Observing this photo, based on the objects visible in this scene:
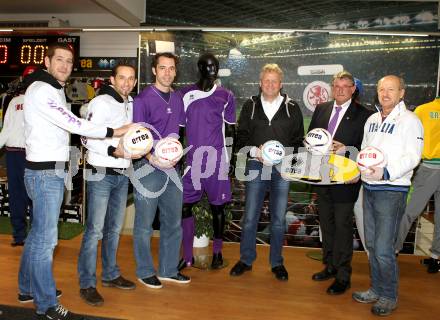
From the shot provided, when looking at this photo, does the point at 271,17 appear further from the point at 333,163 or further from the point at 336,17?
the point at 333,163

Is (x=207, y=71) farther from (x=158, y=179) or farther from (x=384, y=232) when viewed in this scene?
(x=384, y=232)

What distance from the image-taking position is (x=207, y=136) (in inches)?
147

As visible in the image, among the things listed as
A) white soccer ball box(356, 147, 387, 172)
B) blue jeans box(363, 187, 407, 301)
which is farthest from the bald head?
blue jeans box(363, 187, 407, 301)

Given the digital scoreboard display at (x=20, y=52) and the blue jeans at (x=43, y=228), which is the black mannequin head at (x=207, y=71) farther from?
the digital scoreboard display at (x=20, y=52)

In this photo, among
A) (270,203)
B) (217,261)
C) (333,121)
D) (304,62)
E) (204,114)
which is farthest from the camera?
(304,62)

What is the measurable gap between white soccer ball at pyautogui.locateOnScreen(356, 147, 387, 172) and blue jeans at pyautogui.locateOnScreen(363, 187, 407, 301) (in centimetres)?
25

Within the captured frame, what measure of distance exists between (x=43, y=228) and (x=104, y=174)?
0.55 meters

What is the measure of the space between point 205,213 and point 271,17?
11.3ft

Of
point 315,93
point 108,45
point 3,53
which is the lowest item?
point 315,93

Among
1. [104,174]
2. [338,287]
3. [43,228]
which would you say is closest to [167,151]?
[104,174]

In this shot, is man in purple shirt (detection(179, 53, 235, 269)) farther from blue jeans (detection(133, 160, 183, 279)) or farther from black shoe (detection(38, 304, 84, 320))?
black shoe (detection(38, 304, 84, 320))

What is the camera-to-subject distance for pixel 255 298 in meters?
3.39

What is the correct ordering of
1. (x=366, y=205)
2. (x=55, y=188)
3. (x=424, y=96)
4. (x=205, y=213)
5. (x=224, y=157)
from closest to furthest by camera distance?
1. (x=55, y=188)
2. (x=366, y=205)
3. (x=224, y=157)
4. (x=205, y=213)
5. (x=424, y=96)

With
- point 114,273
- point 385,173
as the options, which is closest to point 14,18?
point 114,273
